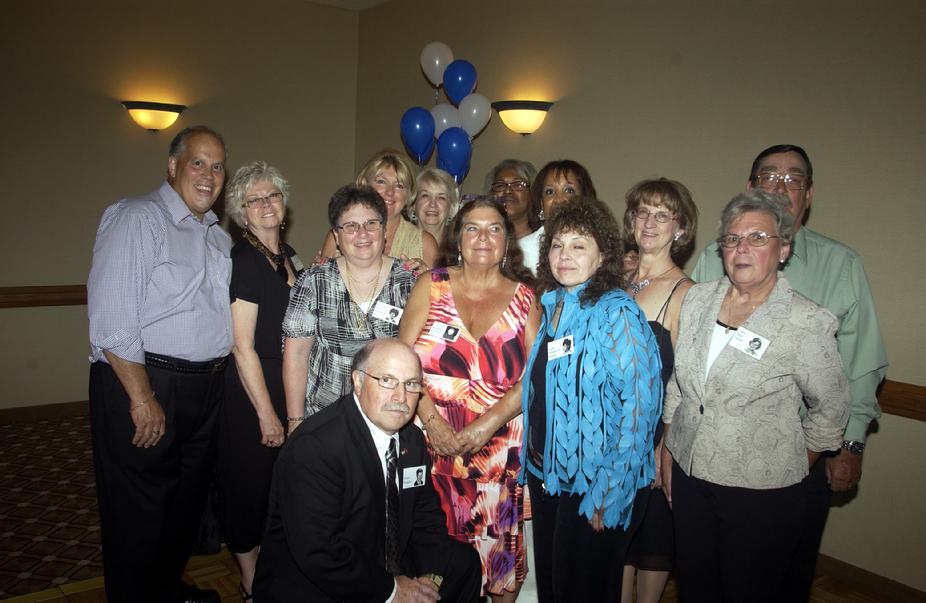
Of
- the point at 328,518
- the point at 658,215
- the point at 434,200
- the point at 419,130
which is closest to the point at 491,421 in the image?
the point at 328,518

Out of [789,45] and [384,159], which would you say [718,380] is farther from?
[789,45]

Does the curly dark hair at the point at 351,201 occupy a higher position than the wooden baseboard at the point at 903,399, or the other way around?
the curly dark hair at the point at 351,201

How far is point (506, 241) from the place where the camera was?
2.65m

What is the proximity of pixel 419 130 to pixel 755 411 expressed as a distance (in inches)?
166

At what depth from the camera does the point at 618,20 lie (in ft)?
15.4

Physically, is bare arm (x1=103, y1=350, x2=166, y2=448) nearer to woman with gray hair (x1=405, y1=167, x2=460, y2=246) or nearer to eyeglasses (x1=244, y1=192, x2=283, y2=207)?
eyeglasses (x1=244, y1=192, x2=283, y2=207)

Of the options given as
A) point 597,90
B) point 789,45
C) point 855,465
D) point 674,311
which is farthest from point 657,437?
point 597,90

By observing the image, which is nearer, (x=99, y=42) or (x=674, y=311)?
(x=674, y=311)

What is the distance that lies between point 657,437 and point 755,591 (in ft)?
2.05

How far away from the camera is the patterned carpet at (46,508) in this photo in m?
3.33

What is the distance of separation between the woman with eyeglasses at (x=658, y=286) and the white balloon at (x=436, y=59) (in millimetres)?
3776

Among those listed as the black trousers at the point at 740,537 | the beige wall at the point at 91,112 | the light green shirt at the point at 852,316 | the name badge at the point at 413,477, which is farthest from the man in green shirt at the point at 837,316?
the beige wall at the point at 91,112

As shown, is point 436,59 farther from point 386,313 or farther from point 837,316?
point 837,316

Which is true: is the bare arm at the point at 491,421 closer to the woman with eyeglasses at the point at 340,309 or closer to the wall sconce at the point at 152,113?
the woman with eyeglasses at the point at 340,309
